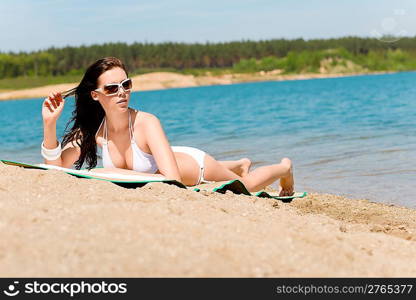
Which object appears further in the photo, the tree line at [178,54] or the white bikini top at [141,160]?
the tree line at [178,54]

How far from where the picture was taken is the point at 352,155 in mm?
10125

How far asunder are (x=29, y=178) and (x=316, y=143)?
8622mm

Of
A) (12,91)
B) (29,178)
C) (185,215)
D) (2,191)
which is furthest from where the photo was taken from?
(12,91)

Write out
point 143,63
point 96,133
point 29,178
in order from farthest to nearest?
point 143,63
point 96,133
point 29,178

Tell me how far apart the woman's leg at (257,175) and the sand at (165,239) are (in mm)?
1192

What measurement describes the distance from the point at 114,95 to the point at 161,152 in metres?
0.59

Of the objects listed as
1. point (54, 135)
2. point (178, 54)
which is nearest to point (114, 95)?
point (54, 135)

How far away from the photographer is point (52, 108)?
5199 millimetres

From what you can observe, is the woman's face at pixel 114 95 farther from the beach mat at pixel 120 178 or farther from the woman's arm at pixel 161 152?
the beach mat at pixel 120 178

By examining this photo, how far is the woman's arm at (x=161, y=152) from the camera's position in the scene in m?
4.87

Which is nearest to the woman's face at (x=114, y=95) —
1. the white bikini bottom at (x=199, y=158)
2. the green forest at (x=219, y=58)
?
the white bikini bottom at (x=199, y=158)

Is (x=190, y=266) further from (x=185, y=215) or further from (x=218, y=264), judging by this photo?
(x=185, y=215)

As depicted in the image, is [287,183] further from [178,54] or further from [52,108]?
[178,54]

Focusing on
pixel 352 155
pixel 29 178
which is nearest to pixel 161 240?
pixel 29 178
